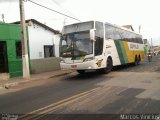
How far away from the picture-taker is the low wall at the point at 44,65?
21502 millimetres

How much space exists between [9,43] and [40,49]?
4.34 metres

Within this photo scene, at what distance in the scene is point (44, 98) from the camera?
10680 millimetres

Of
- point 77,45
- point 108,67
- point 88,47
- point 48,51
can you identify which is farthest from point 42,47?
point 88,47

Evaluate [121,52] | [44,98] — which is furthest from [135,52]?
[44,98]

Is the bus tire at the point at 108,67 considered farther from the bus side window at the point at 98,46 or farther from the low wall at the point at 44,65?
the low wall at the point at 44,65

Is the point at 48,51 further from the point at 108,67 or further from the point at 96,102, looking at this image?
the point at 96,102

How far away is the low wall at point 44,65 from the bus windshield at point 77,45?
15.9ft

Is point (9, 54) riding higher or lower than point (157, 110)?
higher

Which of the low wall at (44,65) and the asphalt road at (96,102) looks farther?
the low wall at (44,65)

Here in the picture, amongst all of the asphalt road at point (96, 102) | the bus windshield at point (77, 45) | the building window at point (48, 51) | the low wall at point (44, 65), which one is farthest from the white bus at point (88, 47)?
the building window at point (48, 51)

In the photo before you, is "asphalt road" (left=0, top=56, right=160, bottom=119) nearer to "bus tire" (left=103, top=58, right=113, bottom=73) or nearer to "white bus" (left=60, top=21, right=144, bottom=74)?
"white bus" (left=60, top=21, right=144, bottom=74)

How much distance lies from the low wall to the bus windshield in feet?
15.9

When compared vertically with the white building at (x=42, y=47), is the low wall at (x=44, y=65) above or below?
below

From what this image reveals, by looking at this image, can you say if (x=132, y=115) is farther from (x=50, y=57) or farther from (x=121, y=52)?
(x=50, y=57)
